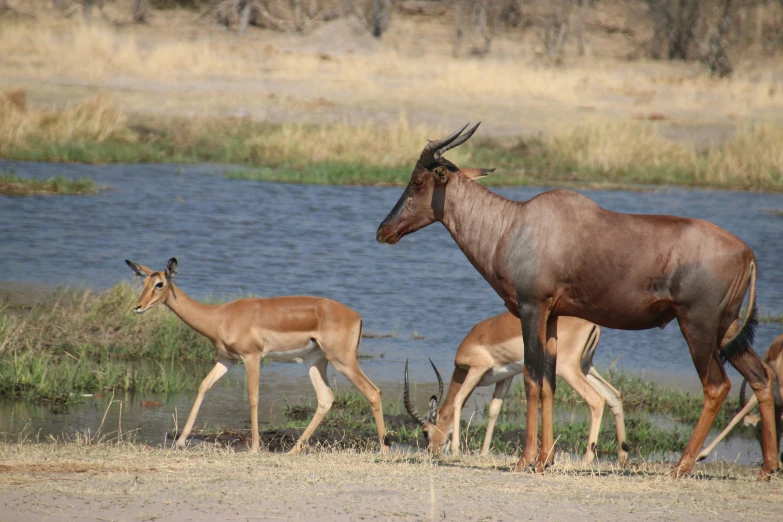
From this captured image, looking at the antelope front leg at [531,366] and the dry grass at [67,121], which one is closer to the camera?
the antelope front leg at [531,366]

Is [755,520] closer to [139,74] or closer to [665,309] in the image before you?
[665,309]

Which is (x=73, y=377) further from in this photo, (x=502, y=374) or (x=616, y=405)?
(x=616, y=405)

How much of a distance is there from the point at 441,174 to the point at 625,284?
1.45 meters

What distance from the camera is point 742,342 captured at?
23.7ft

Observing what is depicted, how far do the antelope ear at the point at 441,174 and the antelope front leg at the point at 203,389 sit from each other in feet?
10.1

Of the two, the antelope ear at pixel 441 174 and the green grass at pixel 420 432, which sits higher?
the antelope ear at pixel 441 174

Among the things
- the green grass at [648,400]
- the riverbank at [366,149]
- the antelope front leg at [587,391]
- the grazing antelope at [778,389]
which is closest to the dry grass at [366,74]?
the riverbank at [366,149]

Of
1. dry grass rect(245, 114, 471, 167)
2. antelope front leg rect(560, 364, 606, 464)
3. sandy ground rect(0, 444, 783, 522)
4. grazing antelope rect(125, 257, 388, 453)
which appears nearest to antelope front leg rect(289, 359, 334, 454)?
grazing antelope rect(125, 257, 388, 453)

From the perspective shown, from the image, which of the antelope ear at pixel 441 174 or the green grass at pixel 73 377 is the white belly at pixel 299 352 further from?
the antelope ear at pixel 441 174

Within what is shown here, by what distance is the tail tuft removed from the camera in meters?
7.21

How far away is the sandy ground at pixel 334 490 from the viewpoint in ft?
19.3

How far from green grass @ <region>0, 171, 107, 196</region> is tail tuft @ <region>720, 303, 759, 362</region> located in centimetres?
1601

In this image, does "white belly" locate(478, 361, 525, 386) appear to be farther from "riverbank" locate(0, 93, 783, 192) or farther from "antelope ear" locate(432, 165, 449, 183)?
"riverbank" locate(0, 93, 783, 192)

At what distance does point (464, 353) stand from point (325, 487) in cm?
387
